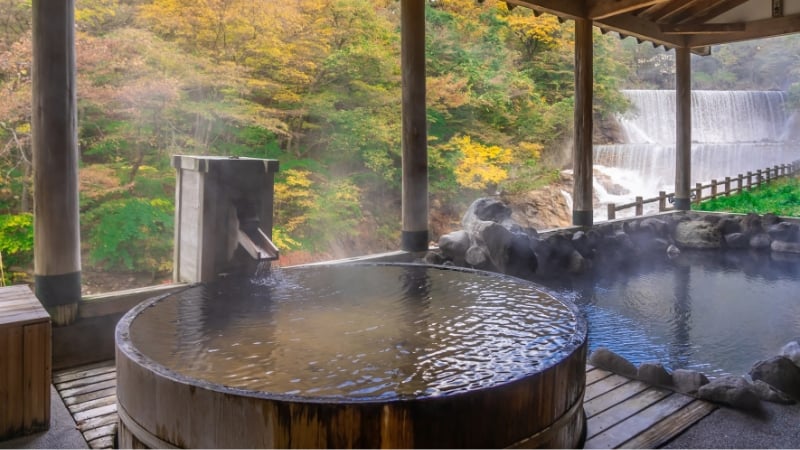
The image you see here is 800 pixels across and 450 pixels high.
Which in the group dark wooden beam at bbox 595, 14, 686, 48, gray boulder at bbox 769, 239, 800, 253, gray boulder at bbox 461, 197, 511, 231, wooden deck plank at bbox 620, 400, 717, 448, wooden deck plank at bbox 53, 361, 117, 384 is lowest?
wooden deck plank at bbox 620, 400, 717, 448

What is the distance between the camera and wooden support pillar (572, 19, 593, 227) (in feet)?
22.5

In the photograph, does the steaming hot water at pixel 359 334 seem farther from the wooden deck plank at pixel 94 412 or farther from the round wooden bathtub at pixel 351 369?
the wooden deck plank at pixel 94 412

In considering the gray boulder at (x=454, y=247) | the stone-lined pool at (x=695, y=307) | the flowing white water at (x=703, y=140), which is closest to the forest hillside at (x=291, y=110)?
the gray boulder at (x=454, y=247)

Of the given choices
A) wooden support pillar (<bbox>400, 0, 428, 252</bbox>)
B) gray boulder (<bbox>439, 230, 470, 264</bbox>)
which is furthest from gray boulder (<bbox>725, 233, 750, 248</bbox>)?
wooden support pillar (<bbox>400, 0, 428, 252</bbox>)

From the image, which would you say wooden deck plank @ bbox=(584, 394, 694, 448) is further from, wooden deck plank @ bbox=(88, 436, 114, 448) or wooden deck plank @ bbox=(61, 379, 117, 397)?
wooden deck plank @ bbox=(61, 379, 117, 397)

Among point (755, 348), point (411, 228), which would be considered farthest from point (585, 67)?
point (755, 348)

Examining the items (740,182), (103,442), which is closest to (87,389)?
(103,442)

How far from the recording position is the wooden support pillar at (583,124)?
686 centimetres

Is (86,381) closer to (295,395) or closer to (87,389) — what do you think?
(87,389)

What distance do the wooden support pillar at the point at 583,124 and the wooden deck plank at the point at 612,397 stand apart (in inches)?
178

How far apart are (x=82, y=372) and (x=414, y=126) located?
3.27 meters

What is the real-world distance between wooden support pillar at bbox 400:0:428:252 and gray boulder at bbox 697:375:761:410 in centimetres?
288

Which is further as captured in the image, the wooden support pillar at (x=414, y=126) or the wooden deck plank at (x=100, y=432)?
the wooden support pillar at (x=414, y=126)

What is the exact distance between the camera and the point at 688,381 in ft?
9.20
